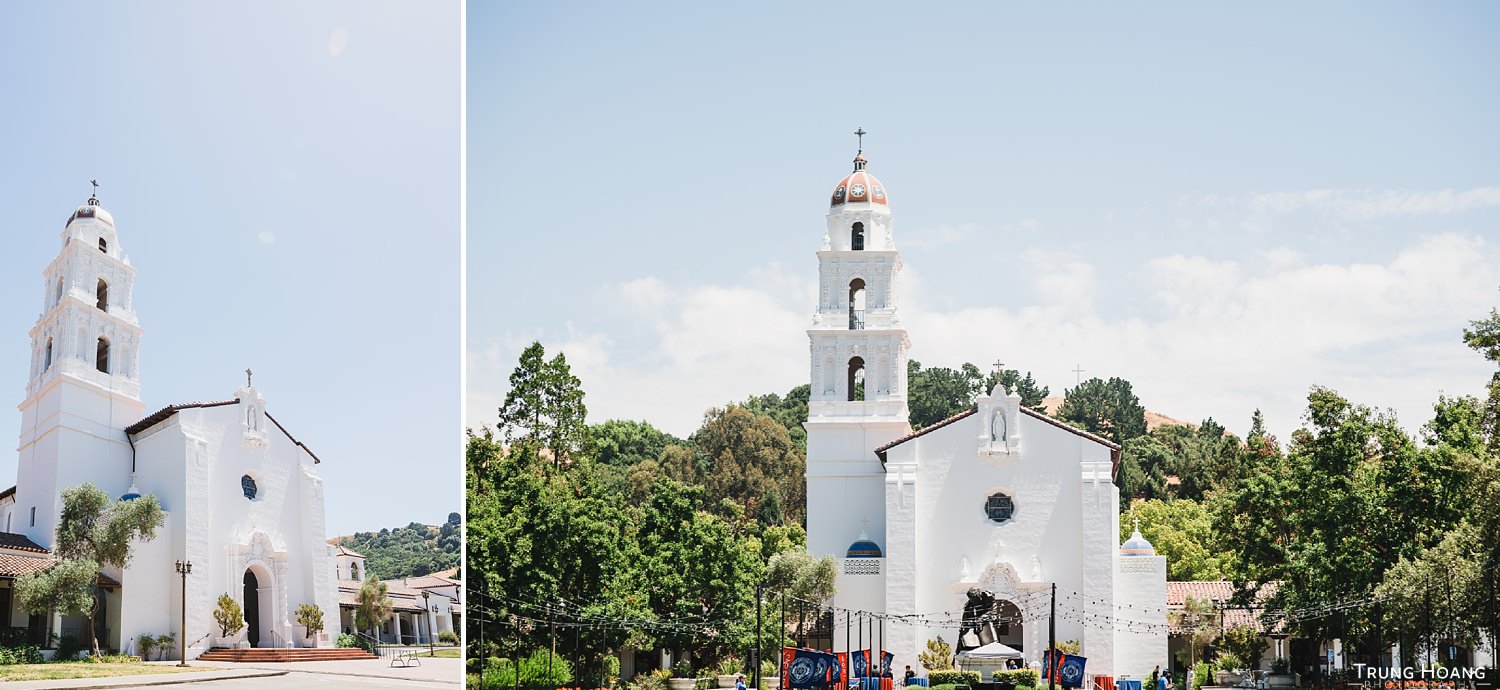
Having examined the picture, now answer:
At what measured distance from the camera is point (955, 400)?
190 feet

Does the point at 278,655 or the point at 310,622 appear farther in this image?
the point at 310,622

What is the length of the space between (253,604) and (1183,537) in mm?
24592

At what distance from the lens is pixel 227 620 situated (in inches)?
1072

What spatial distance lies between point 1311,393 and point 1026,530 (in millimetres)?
6557

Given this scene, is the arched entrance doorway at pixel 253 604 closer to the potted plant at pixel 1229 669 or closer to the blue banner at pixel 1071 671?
the blue banner at pixel 1071 671

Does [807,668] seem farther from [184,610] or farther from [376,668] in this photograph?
[184,610]

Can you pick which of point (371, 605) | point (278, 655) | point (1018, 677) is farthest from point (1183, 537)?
point (278, 655)

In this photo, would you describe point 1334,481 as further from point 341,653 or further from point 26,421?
point 26,421

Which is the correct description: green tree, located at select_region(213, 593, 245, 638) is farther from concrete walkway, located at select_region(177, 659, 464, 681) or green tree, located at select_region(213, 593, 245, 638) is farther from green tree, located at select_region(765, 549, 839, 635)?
green tree, located at select_region(765, 549, 839, 635)

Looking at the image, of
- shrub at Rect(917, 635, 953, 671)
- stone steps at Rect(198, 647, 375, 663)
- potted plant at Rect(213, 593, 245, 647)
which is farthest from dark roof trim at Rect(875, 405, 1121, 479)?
potted plant at Rect(213, 593, 245, 647)

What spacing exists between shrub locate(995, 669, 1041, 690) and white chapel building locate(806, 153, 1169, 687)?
10.3 feet

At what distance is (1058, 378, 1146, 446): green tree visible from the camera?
57219 mm

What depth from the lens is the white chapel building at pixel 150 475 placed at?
26.6m

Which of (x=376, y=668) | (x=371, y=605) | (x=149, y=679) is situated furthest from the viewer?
(x=371, y=605)
